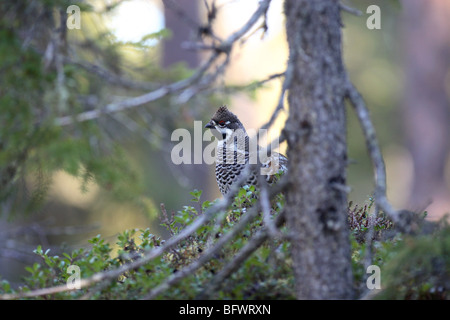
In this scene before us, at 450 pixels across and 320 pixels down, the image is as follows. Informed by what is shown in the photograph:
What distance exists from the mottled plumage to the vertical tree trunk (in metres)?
2.11

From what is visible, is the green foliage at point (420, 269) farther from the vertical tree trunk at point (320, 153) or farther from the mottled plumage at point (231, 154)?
the mottled plumage at point (231, 154)

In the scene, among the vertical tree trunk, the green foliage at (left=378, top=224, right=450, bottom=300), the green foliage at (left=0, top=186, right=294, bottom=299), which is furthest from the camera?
the green foliage at (left=0, top=186, right=294, bottom=299)

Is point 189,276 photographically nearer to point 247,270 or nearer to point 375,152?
point 247,270

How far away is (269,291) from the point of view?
8.14ft

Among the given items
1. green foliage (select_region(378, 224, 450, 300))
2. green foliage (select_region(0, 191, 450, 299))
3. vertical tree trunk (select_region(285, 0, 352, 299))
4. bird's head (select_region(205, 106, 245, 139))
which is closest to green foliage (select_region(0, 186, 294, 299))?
green foliage (select_region(0, 191, 450, 299))

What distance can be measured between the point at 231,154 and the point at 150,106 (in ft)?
8.82

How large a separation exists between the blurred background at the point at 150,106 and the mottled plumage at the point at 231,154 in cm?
38

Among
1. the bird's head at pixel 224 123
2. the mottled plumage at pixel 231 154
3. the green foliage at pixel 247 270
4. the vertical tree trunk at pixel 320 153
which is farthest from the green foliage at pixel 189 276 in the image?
the bird's head at pixel 224 123

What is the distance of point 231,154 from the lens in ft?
16.2

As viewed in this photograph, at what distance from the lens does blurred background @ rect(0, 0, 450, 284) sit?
4805 millimetres

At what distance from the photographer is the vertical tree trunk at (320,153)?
223 centimetres

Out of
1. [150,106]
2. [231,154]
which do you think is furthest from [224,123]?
[150,106]

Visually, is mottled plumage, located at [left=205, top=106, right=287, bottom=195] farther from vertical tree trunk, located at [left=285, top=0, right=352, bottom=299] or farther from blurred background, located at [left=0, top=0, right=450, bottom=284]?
vertical tree trunk, located at [left=285, top=0, right=352, bottom=299]
